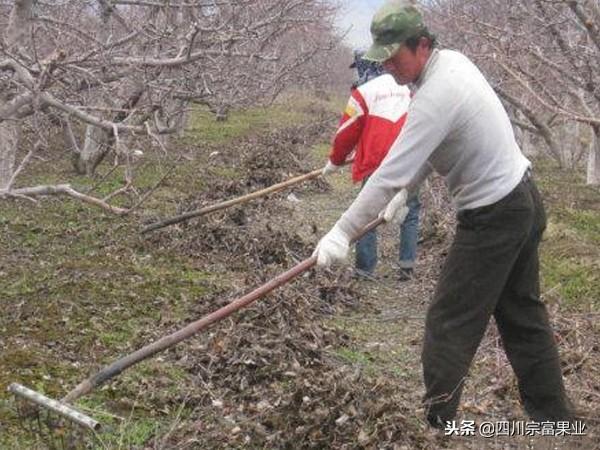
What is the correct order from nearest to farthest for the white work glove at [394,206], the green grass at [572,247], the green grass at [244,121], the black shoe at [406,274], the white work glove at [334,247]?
the white work glove at [334,247]
the white work glove at [394,206]
the green grass at [572,247]
the black shoe at [406,274]
the green grass at [244,121]

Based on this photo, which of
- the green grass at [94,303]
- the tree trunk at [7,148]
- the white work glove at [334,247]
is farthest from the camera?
the tree trunk at [7,148]

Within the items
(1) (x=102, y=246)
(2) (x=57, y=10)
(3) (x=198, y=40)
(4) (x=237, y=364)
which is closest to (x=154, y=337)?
(4) (x=237, y=364)

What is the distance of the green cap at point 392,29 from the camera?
3.72m

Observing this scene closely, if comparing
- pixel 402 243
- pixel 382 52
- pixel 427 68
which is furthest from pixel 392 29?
pixel 402 243

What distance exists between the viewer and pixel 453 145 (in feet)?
12.5

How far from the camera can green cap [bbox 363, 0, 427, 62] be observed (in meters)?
3.72

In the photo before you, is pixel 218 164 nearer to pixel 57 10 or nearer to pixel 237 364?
pixel 57 10

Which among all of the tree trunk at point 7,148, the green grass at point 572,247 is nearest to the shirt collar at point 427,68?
the green grass at point 572,247

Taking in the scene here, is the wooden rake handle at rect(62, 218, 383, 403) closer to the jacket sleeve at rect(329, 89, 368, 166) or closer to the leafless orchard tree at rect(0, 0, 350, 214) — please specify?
the leafless orchard tree at rect(0, 0, 350, 214)

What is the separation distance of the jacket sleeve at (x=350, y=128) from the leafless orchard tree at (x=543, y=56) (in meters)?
1.78

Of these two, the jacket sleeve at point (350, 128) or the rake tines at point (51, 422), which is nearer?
the rake tines at point (51, 422)

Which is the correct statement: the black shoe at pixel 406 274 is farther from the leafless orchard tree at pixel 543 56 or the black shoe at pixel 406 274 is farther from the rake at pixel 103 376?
the rake at pixel 103 376

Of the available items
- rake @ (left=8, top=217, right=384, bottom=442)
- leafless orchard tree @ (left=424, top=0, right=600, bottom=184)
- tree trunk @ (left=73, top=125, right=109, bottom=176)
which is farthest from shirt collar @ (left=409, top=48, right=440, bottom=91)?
tree trunk @ (left=73, top=125, right=109, bottom=176)

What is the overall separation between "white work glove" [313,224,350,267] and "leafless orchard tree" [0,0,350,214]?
1.51 meters
